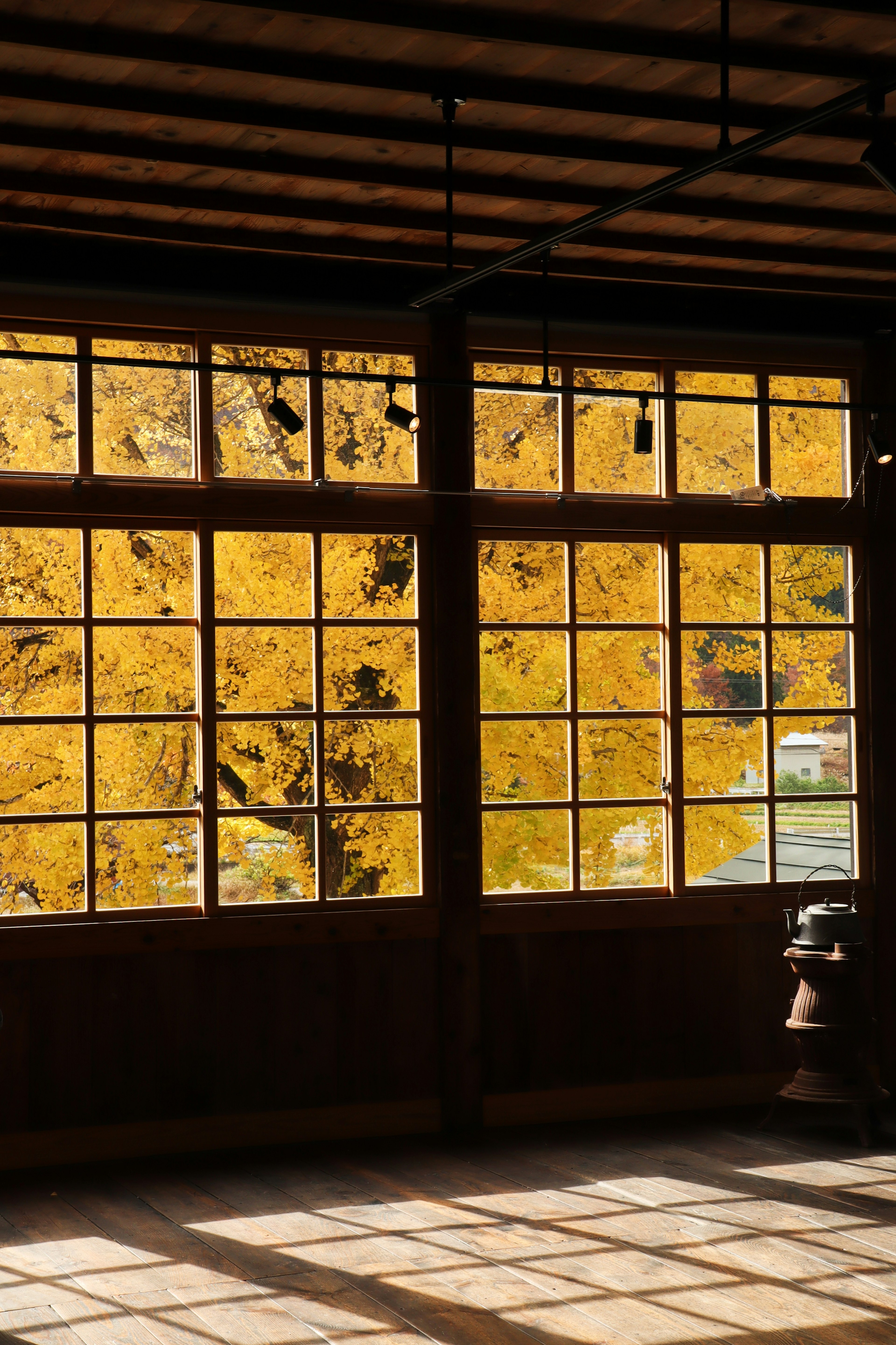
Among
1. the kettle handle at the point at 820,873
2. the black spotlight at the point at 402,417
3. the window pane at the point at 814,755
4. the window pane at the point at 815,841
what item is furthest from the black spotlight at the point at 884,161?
the kettle handle at the point at 820,873

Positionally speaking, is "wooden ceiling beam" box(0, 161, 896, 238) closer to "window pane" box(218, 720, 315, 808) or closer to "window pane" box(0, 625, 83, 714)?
"window pane" box(0, 625, 83, 714)

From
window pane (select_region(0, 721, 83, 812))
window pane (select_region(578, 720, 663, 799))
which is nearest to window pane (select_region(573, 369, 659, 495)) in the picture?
window pane (select_region(578, 720, 663, 799))

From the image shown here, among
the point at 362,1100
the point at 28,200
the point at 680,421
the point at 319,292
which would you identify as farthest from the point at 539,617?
the point at 28,200

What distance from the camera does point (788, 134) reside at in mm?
3502

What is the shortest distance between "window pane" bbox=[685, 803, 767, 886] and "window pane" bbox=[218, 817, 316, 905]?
181 cm

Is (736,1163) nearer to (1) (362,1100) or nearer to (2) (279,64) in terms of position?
(1) (362,1100)

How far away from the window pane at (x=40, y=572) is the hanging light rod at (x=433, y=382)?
70cm

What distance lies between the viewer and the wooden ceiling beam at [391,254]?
5211 millimetres

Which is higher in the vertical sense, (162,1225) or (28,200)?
(28,200)

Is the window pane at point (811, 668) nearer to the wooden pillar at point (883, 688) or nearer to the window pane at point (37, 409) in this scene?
the wooden pillar at point (883, 688)

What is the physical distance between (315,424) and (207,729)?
1.40m

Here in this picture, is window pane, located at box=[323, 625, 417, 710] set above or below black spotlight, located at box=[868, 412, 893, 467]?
below

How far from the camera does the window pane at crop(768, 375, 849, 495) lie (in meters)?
6.68

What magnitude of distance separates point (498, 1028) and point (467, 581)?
199 centimetres
